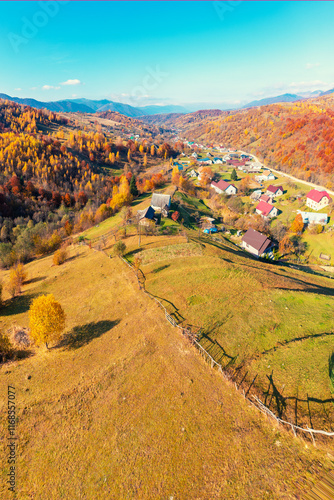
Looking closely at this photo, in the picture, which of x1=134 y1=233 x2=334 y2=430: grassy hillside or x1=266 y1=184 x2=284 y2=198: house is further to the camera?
x1=266 y1=184 x2=284 y2=198: house

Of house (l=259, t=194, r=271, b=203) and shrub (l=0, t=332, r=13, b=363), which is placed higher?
shrub (l=0, t=332, r=13, b=363)

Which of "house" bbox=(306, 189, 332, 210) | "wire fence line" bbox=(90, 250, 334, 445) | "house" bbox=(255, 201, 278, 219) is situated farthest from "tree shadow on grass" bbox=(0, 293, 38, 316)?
"house" bbox=(306, 189, 332, 210)

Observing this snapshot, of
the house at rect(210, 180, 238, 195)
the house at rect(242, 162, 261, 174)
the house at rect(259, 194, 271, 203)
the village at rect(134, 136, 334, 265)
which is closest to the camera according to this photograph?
the village at rect(134, 136, 334, 265)

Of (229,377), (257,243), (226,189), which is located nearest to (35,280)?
(229,377)

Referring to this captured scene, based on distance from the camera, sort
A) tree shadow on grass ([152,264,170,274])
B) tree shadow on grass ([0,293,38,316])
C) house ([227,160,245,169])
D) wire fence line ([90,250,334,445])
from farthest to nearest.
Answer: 1. house ([227,160,245,169])
2. tree shadow on grass ([152,264,170,274])
3. tree shadow on grass ([0,293,38,316])
4. wire fence line ([90,250,334,445])

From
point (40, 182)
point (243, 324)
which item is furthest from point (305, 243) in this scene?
point (40, 182)

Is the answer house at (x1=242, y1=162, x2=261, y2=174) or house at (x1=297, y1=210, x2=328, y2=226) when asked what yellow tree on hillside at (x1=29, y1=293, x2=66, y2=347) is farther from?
house at (x1=242, y1=162, x2=261, y2=174)

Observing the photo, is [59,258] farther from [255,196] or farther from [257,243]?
[255,196]
